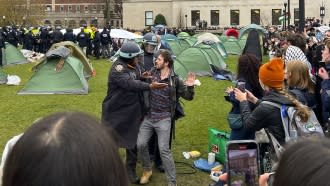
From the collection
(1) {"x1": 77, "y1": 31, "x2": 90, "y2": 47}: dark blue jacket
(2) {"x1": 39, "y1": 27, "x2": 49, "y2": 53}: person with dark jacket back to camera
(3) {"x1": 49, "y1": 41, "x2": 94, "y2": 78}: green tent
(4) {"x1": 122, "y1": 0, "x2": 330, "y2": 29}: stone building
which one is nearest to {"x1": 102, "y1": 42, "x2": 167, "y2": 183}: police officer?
(3) {"x1": 49, "y1": 41, "x2": 94, "y2": 78}: green tent

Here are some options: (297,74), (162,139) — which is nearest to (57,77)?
(162,139)

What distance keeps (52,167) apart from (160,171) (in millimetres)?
5998

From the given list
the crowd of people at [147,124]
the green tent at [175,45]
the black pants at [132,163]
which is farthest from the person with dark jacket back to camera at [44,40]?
the black pants at [132,163]

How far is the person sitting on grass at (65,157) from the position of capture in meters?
1.59

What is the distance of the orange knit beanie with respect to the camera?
16.5 feet

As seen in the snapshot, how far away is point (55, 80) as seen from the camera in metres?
15.3

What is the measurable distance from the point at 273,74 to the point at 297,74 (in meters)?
0.72

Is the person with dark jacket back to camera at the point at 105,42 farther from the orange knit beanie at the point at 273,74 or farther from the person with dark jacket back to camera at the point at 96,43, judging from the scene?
the orange knit beanie at the point at 273,74

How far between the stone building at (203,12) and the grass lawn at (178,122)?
49.5 metres

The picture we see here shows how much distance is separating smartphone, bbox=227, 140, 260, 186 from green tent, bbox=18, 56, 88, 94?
11.0m

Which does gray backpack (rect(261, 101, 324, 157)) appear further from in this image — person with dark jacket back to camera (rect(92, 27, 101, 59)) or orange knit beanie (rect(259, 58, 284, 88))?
person with dark jacket back to camera (rect(92, 27, 101, 59))

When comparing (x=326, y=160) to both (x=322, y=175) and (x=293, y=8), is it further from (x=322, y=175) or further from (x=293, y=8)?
(x=293, y=8)

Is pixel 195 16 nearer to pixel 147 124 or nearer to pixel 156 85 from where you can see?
pixel 147 124

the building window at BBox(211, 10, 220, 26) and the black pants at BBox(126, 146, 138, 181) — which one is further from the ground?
the building window at BBox(211, 10, 220, 26)
